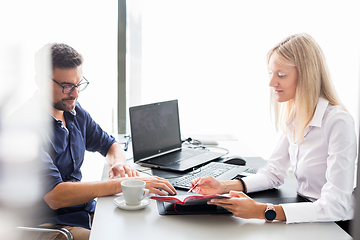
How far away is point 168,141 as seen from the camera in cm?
182

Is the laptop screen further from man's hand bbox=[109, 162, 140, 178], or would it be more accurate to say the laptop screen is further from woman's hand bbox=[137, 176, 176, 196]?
woman's hand bbox=[137, 176, 176, 196]

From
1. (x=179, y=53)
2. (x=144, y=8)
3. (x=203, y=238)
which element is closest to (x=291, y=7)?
(x=179, y=53)

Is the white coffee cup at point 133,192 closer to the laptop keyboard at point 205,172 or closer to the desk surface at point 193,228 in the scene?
the desk surface at point 193,228

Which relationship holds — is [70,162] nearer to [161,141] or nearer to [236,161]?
[161,141]

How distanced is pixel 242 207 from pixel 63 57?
0.96 m

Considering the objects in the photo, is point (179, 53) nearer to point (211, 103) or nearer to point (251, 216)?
point (211, 103)

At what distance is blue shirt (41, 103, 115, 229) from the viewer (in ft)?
3.87

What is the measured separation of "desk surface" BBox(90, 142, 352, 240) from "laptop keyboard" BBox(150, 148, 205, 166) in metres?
0.57

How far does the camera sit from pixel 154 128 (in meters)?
1.74

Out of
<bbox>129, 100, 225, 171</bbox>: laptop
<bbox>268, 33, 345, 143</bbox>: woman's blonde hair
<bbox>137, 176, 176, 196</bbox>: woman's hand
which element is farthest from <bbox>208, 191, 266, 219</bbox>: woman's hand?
<bbox>129, 100, 225, 171</bbox>: laptop

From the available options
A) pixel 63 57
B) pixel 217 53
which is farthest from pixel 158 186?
pixel 217 53

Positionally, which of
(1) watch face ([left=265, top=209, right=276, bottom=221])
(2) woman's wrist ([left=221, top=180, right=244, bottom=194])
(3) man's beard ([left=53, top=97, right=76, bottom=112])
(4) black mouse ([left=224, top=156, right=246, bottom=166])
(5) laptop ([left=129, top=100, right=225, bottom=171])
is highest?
(3) man's beard ([left=53, top=97, right=76, bottom=112])

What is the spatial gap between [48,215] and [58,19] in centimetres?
91

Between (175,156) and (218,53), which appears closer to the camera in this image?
(175,156)
